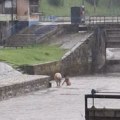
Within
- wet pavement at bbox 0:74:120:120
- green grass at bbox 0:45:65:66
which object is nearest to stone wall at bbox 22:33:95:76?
green grass at bbox 0:45:65:66

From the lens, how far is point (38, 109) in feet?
109

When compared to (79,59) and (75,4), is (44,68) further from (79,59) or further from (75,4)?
(75,4)

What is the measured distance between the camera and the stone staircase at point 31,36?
62562mm

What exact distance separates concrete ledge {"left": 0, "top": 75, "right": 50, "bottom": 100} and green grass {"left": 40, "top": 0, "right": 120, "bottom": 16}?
82103mm

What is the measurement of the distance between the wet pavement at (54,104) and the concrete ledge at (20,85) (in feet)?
1.45

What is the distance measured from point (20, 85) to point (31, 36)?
26.1 metres

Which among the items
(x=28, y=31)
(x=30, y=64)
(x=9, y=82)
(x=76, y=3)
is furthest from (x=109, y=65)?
(x=76, y=3)

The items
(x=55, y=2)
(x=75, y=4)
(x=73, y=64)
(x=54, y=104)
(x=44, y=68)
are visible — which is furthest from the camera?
(x=75, y=4)

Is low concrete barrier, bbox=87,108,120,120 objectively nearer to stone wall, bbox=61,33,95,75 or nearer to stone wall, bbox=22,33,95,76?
stone wall, bbox=22,33,95,76

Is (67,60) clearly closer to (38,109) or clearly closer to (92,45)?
(92,45)

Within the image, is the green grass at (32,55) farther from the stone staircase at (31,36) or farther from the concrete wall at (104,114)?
the concrete wall at (104,114)

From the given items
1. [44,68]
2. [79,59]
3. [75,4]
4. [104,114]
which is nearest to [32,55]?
[44,68]

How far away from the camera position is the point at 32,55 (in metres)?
51.6

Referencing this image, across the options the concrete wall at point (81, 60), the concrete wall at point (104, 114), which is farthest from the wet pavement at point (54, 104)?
the concrete wall at point (104, 114)
